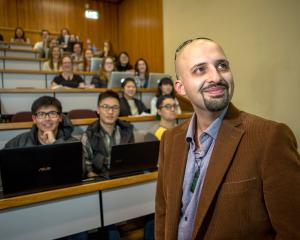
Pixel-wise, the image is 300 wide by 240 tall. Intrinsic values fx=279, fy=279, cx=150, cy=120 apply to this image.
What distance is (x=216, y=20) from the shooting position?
3.57 meters

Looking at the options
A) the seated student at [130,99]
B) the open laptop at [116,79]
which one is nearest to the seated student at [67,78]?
the open laptop at [116,79]

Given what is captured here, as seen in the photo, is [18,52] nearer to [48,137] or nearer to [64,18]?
[64,18]

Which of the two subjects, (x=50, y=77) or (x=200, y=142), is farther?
(x=50, y=77)

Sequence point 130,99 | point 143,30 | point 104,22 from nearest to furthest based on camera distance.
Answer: point 130,99 → point 143,30 → point 104,22

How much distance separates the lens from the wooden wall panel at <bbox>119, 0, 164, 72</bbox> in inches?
204

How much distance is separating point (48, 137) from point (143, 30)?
15.2ft

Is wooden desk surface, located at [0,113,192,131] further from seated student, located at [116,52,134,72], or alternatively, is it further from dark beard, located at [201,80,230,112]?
seated student, located at [116,52,134,72]

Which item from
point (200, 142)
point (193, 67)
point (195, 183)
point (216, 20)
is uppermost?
point (216, 20)

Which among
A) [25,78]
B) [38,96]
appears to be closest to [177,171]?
[38,96]

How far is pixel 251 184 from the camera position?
66 centimetres

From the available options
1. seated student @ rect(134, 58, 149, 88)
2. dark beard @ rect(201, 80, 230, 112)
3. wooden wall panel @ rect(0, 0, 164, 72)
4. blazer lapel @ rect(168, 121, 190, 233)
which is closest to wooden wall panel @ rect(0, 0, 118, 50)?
wooden wall panel @ rect(0, 0, 164, 72)

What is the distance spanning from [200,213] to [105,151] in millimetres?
1199

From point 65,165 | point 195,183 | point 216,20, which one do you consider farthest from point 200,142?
point 216,20

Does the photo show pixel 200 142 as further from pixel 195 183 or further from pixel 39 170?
pixel 39 170
